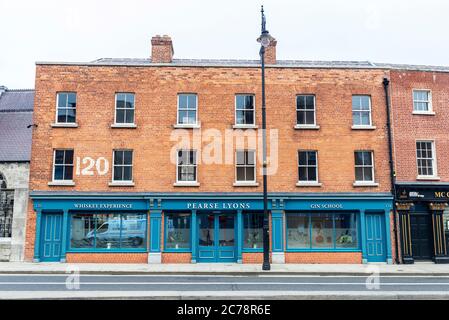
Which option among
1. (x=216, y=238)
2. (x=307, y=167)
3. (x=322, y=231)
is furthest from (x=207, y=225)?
(x=307, y=167)

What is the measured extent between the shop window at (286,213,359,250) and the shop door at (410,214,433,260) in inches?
112

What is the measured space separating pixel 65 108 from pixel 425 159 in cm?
1908

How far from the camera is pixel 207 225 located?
19594 mm

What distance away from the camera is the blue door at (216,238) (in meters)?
19.3

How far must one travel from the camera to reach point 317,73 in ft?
67.7

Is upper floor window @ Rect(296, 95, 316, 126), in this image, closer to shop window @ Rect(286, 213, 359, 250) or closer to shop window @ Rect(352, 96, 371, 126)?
shop window @ Rect(352, 96, 371, 126)

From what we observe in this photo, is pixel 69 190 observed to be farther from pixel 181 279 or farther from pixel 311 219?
pixel 311 219

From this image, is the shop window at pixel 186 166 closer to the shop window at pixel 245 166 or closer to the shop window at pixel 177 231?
the shop window at pixel 177 231

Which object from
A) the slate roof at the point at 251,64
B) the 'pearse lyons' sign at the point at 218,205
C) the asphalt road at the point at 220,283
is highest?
the slate roof at the point at 251,64

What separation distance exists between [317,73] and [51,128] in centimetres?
1420

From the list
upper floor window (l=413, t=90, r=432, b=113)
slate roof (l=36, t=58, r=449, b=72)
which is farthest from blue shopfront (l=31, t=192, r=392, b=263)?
slate roof (l=36, t=58, r=449, b=72)

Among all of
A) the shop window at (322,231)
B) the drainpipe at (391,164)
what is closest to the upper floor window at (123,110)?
the shop window at (322,231)

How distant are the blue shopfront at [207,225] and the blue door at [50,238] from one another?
45 mm

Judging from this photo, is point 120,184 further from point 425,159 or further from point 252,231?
point 425,159
